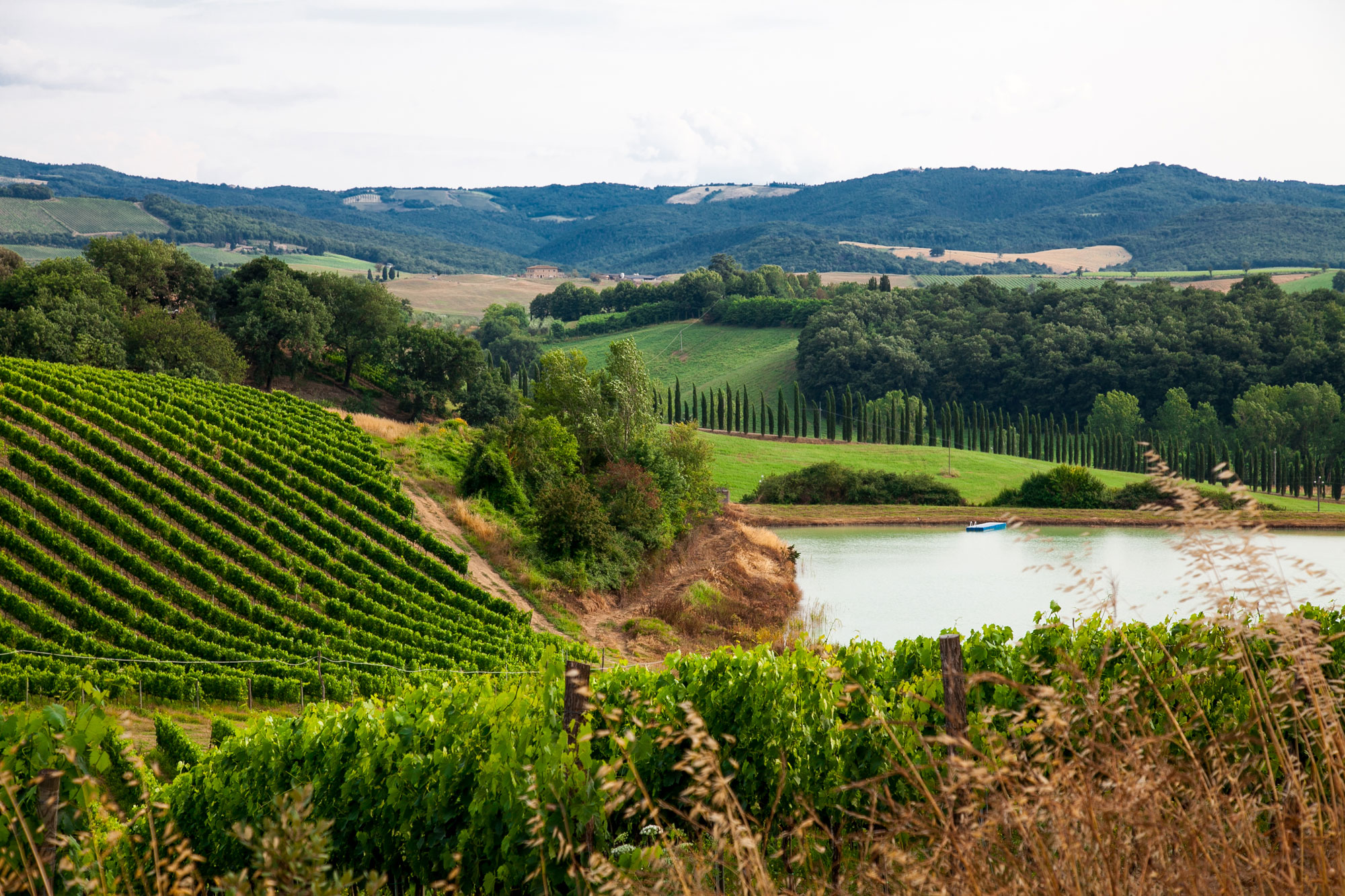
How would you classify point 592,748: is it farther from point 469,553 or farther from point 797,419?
point 797,419

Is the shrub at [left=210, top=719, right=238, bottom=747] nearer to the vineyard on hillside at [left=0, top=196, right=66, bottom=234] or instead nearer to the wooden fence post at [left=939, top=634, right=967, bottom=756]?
the wooden fence post at [left=939, top=634, right=967, bottom=756]

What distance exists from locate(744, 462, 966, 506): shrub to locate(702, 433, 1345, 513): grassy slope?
1440 millimetres

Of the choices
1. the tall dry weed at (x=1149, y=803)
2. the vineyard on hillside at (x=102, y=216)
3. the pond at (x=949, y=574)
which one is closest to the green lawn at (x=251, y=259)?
the vineyard on hillside at (x=102, y=216)

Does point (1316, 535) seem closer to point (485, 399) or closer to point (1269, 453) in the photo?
point (1269, 453)

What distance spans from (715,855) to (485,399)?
58.3 meters

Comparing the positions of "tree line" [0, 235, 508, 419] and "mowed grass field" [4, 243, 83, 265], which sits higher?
"mowed grass field" [4, 243, 83, 265]

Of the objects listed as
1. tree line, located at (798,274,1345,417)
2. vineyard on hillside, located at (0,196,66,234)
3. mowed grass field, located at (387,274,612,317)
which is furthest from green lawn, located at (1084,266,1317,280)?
vineyard on hillside, located at (0,196,66,234)

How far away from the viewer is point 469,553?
29375 millimetres

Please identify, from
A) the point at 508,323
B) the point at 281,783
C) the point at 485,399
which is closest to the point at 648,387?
the point at 485,399

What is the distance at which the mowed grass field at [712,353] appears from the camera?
316ft

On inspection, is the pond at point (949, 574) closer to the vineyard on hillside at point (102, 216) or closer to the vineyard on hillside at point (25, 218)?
the vineyard on hillside at point (25, 218)

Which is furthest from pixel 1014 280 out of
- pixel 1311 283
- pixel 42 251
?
pixel 42 251

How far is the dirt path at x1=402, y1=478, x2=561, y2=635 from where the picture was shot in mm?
26797

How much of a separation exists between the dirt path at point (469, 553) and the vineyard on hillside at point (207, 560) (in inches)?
30.8
